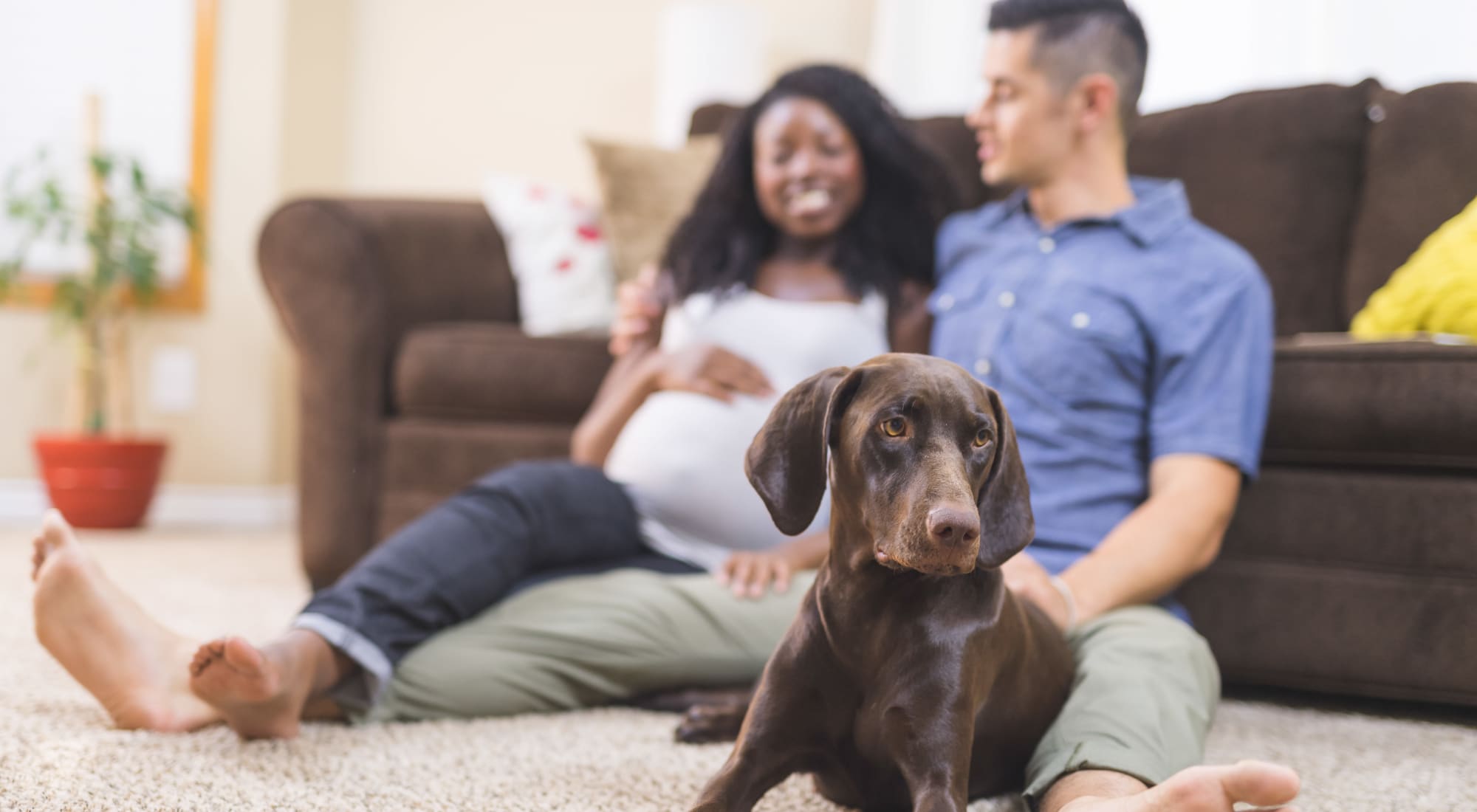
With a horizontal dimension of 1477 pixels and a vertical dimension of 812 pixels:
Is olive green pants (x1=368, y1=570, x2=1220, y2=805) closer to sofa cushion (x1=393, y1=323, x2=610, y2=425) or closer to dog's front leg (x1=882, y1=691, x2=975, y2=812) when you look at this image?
dog's front leg (x1=882, y1=691, x2=975, y2=812)

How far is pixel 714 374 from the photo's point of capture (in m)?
1.53

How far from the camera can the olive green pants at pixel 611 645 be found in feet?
3.97

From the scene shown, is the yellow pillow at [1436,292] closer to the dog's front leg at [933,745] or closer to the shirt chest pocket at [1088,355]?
the shirt chest pocket at [1088,355]

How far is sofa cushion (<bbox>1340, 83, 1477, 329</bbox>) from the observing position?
1993 millimetres

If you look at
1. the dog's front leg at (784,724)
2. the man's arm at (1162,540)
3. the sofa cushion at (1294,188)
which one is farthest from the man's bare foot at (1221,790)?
the sofa cushion at (1294,188)

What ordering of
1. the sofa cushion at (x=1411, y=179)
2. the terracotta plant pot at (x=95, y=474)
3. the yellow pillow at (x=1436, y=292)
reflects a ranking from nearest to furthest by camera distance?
the yellow pillow at (x=1436, y=292) < the sofa cushion at (x=1411, y=179) < the terracotta plant pot at (x=95, y=474)

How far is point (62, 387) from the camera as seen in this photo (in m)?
3.35

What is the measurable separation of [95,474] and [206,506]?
42 centimetres

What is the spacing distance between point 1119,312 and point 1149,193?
0.79ft

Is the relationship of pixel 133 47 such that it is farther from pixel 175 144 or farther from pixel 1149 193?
pixel 1149 193

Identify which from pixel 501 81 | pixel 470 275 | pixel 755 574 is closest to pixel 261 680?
pixel 755 574

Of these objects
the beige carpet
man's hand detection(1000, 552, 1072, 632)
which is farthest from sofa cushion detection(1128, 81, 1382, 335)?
man's hand detection(1000, 552, 1072, 632)

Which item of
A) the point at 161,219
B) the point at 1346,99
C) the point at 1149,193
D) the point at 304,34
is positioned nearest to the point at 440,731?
the point at 1149,193

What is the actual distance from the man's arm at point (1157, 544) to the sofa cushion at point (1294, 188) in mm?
901
